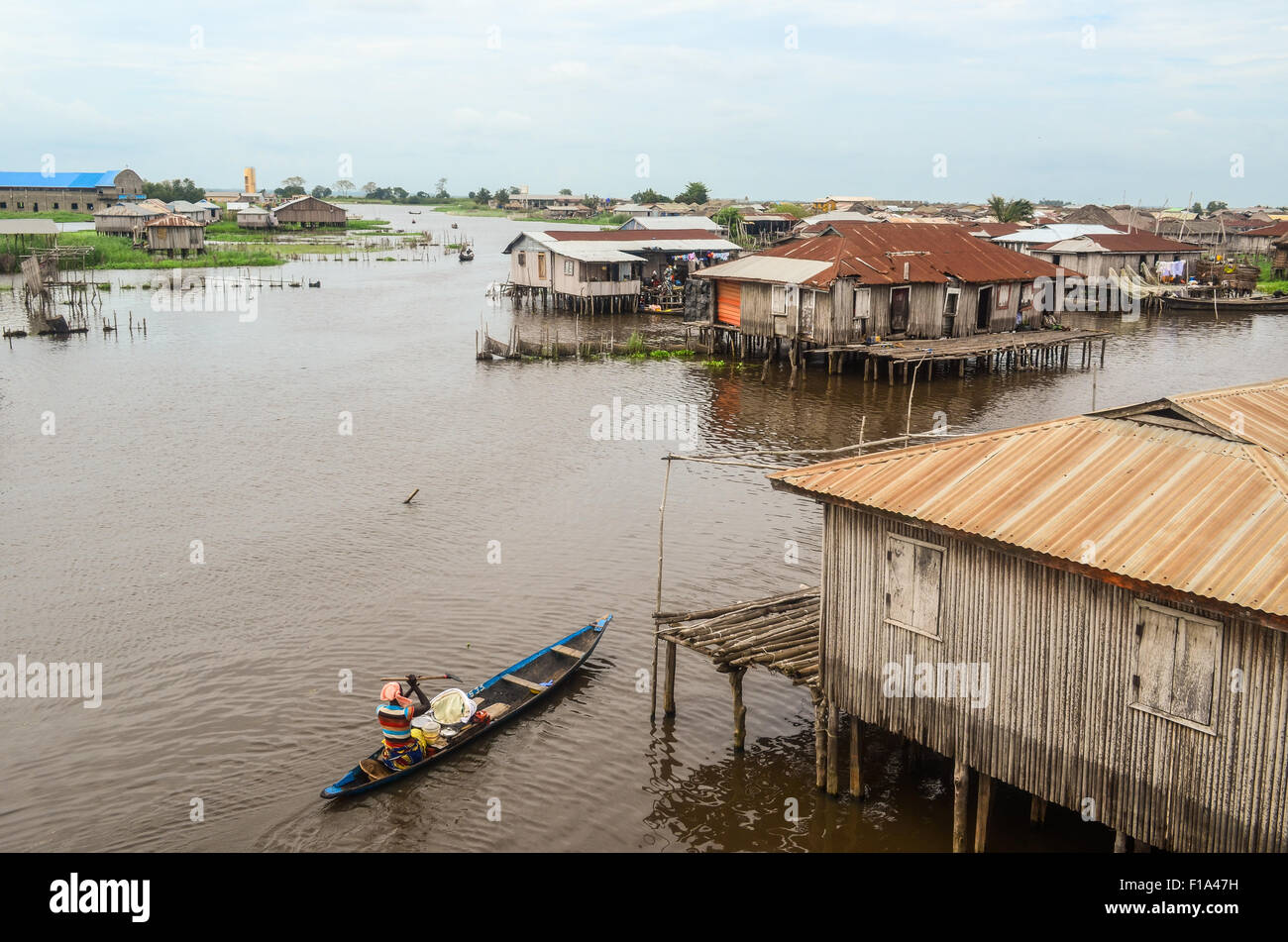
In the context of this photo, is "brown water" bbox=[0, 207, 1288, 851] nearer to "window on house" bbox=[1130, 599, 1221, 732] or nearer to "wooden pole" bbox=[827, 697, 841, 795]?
"wooden pole" bbox=[827, 697, 841, 795]

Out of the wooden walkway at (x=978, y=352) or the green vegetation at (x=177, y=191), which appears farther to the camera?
the green vegetation at (x=177, y=191)

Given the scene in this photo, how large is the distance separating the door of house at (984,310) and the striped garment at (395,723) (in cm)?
3567

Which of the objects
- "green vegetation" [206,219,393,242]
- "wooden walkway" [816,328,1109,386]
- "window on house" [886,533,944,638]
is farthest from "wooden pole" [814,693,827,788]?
"green vegetation" [206,219,393,242]

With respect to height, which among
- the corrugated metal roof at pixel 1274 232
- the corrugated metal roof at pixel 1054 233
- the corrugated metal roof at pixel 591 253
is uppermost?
the corrugated metal roof at pixel 1274 232

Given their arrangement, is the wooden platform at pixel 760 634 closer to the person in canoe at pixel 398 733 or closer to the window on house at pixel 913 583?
the window on house at pixel 913 583

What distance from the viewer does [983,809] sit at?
1147cm

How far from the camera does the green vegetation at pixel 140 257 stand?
79500 mm

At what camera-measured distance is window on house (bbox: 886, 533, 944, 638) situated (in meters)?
11.5

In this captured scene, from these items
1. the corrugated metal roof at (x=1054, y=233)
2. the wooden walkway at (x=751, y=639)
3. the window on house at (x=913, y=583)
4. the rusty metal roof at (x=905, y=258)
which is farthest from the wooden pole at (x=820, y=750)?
the corrugated metal roof at (x=1054, y=233)

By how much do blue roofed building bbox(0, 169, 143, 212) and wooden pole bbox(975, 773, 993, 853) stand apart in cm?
12465

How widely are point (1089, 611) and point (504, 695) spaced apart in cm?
880

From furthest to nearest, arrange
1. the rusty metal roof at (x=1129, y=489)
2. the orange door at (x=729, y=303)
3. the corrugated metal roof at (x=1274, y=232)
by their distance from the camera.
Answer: the corrugated metal roof at (x=1274, y=232), the orange door at (x=729, y=303), the rusty metal roof at (x=1129, y=489)

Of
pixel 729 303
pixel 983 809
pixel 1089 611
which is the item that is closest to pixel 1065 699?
pixel 1089 611
